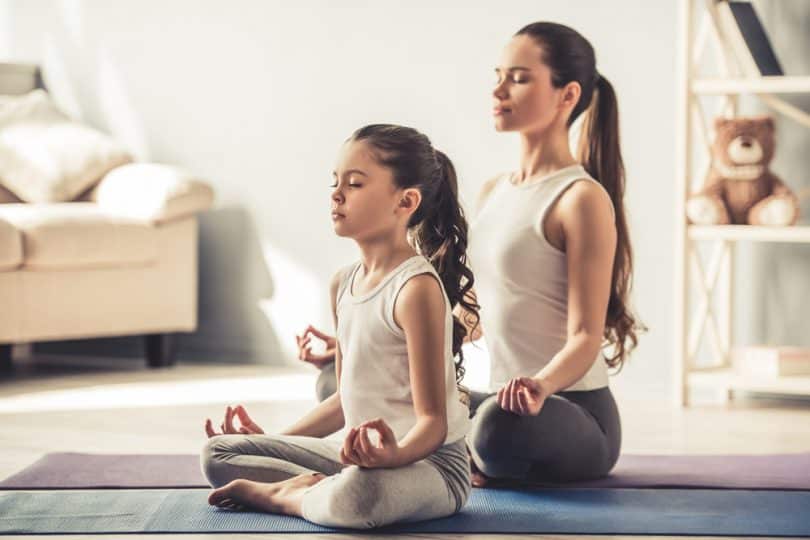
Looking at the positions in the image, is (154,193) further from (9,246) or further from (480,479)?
(480,479)

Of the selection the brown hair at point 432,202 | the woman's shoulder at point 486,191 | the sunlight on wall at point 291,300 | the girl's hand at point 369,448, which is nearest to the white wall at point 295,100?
the sunlight on wall at point 291,300

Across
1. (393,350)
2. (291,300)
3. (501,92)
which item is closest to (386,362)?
(393,350)

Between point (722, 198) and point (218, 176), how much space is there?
1525 mm

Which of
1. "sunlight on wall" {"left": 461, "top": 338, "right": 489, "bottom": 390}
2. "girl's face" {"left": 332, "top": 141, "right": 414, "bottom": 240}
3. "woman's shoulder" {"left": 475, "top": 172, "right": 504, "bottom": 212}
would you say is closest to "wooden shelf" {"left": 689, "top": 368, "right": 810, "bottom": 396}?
"sunlight on wall" {"left": 461, "top": 338, "right": 489, "bottom": 390}

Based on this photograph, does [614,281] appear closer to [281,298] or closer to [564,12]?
[564,12]

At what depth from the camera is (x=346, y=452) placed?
173cm

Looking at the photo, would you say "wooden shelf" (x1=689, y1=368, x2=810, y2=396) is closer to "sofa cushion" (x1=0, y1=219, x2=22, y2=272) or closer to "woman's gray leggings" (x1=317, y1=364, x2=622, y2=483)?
"woman's gray leggings" (x1=317, y1=364, x2=622, y2=483)

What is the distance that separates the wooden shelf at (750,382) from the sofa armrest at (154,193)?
55.2 inches

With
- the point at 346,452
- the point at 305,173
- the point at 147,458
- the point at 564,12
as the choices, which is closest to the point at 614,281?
the point at 346,452

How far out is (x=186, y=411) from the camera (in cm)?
309

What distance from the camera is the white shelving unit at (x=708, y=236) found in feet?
10.1

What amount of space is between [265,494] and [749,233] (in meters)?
1.51

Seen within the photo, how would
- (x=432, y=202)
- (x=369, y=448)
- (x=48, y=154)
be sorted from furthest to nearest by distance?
(x=48, y=154) < (x=432, y=202) < (x=369, y=448)

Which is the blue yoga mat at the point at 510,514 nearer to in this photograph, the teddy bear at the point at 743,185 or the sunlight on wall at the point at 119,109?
the teddy bear at the point at 743,185
